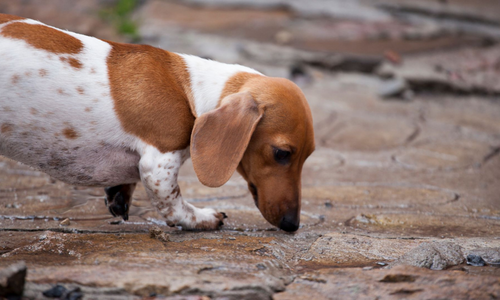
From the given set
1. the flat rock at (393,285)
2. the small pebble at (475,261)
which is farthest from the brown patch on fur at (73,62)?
the small pebble at (475,261)

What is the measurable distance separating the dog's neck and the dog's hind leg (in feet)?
2.24

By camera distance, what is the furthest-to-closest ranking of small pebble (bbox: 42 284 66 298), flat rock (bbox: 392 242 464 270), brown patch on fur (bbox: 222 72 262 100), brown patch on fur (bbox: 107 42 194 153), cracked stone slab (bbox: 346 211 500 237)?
cracked stone slab (bbox: 346 211 500 237) → brown patch on fur (bbox: 222 72 262 100) → brown patch on fur (bbox: 107 42 194 153) → flat rock (bbox: 392 242 464 270) → small pebble (bbox: 42 284 66 298)

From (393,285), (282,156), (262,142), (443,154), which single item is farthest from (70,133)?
(443,154)

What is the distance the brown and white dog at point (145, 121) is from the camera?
249 cm

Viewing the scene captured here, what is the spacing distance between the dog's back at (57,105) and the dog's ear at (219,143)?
37 centimetres

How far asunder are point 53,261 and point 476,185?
3038mm

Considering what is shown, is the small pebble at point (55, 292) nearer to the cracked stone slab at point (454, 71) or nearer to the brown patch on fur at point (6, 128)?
the brown patch on fur at point (6, 128)

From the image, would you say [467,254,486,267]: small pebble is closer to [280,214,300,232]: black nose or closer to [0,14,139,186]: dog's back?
[280,214,300,232]: black nose

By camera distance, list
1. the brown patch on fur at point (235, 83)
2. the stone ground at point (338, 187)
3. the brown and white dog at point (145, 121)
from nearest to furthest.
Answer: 1. the stone ground at point (338, 187)
2. the brown and white dog at point (145, 121)
3. the brown patch on fur at point (235, 83)

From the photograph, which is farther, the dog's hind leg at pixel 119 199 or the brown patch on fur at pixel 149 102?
the dog's hind leg at pixel 119 199

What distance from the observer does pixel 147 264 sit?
2.20 meters

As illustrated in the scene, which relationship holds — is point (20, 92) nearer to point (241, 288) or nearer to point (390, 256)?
point (241, 288)

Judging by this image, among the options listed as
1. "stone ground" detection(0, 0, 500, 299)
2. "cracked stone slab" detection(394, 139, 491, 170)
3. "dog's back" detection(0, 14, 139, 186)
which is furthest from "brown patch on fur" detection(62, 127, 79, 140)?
→ "cracked stone slab" detection(394, 139, 491, 170)

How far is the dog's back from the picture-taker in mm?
2449
